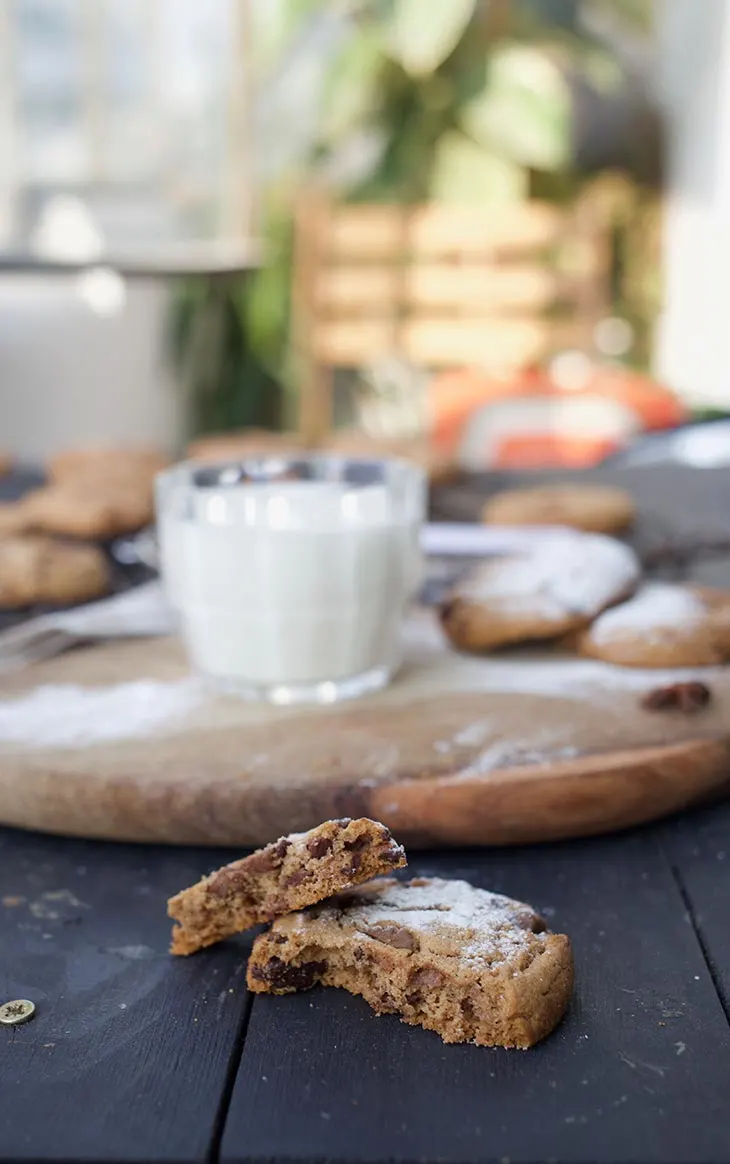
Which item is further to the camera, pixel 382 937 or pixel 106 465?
pixel 106 465

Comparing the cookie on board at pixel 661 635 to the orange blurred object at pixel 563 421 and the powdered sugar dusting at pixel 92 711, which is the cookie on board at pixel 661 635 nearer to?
the powdered sugar dusting at pixel 92 711

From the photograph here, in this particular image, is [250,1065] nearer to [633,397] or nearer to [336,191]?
[633,397]

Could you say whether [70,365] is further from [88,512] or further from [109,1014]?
[109,1014]

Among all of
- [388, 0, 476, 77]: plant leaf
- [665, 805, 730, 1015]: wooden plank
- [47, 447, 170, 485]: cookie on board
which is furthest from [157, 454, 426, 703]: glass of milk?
[388, 0, 476, 77]: plant leaf

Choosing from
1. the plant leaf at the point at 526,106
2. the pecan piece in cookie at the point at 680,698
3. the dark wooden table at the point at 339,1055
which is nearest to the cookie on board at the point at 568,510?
the pecan piece in cookie at the point at 680,698

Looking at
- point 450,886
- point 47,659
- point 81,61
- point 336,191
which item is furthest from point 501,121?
point 450,886

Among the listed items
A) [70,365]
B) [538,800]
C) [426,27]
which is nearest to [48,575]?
[538,800]
